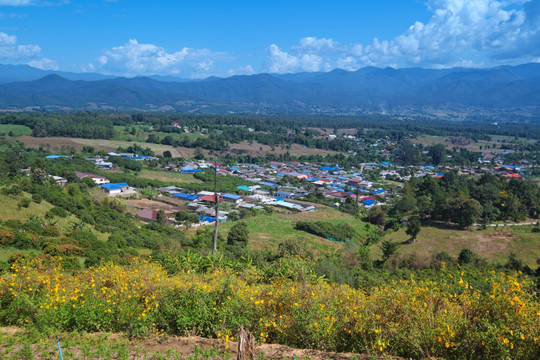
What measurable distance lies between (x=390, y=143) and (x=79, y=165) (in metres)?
67.4

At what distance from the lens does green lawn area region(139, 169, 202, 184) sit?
4391cm

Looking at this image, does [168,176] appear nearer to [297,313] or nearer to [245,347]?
[297,313]

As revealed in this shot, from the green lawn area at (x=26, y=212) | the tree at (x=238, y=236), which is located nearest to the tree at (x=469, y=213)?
the tree at (x=238, y=236)

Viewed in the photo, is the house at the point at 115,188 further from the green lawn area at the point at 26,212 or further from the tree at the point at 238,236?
the tree at the point at 238,236

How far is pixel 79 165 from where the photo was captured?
43219mm

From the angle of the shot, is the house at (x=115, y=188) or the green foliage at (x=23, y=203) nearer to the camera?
the green foliage at (x=23, y=203)

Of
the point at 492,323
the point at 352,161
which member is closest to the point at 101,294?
the point at 492,323

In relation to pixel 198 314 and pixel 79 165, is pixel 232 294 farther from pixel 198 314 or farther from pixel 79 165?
pixel 79 165

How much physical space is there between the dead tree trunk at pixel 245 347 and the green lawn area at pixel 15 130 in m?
67.6

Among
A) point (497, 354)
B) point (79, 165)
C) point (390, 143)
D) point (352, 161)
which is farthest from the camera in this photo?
point (390, 143)

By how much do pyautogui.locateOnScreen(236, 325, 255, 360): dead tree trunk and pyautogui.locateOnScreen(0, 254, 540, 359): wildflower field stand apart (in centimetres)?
41

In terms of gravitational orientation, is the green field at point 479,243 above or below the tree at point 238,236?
below

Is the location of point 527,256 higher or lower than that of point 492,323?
lower

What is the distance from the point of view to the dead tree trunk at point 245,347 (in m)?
4.04
